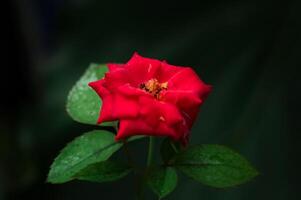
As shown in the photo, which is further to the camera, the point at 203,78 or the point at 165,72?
the point at 203,78

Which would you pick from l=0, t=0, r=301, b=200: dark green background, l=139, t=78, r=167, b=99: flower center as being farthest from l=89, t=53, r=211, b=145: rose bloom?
A: l=0, t=0, r=301, b=200: dark green background

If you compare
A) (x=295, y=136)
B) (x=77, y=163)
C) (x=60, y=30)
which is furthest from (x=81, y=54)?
(x=77, y=163)

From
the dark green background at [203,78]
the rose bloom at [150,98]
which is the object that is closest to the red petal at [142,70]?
the rose bloom at [150,98]

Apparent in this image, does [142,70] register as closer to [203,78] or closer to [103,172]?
[103,172]

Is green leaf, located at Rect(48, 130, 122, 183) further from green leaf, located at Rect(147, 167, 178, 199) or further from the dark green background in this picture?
the dark green background

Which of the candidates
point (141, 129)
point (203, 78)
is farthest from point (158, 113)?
point (203, 78)

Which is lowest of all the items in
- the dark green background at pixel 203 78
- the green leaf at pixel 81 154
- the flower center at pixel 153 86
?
the dark green background at pixel 203 78

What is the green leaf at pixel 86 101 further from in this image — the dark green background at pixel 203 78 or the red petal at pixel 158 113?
the dark green background at pixel 203 78
